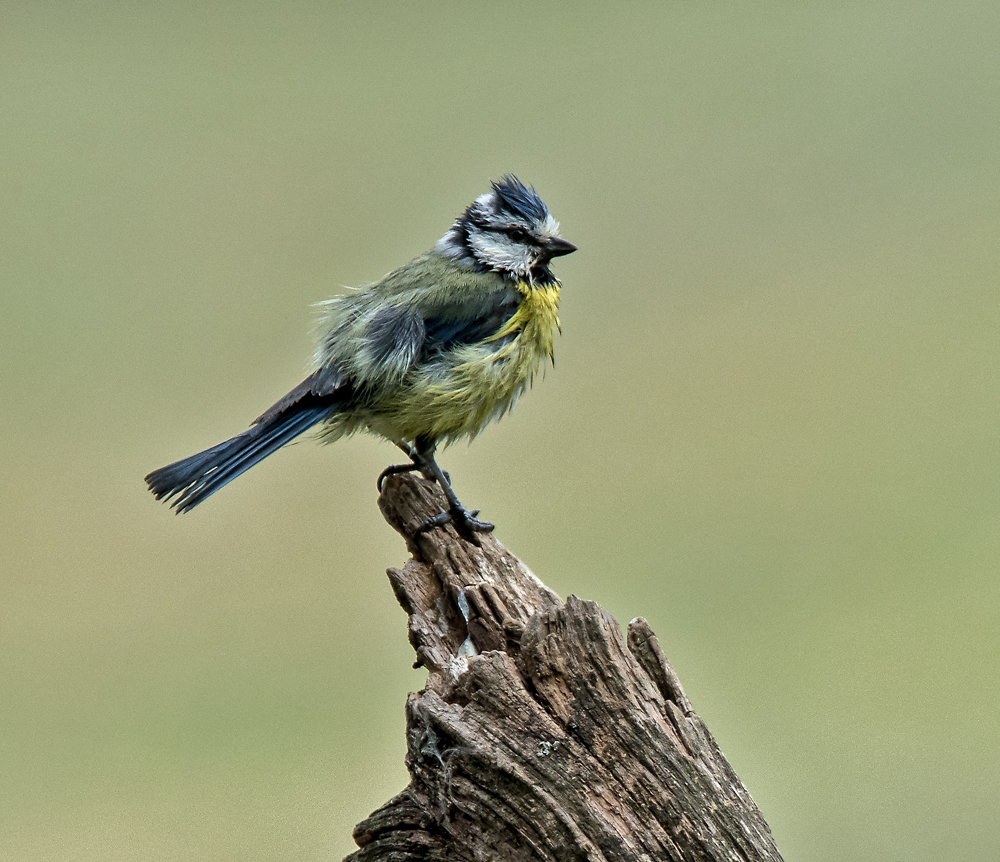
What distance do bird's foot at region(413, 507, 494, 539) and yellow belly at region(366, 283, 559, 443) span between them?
0.32 meters

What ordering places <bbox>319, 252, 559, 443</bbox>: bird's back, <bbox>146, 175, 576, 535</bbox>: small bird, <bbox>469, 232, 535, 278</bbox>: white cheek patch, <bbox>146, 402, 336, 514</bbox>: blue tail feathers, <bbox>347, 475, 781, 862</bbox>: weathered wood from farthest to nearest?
1. <bbox>469, 232, 535, 278</bbox>: white cheek patch
2. <bbox>319, 252, 559, 443</bbox>: bird's back
3. <bbox>146, 175, 576, 535</bbox>: small bird
4. <bbox>146, 402, 336, 514</bbox>: blue tail feathers
5. <bbox>347, 475, 781, 862</bbox>: weathered wood

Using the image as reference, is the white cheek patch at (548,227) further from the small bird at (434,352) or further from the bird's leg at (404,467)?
the bird's leg at (404,467)

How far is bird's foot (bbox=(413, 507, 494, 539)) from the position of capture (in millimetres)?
2719

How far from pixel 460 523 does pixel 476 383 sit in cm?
43

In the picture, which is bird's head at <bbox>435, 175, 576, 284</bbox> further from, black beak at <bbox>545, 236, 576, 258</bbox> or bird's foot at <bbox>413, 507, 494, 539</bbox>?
bird's foot at <bbox>413, 507, 494, 539</bbox>

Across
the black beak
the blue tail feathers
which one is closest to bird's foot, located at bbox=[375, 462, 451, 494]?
the blue tail feathers

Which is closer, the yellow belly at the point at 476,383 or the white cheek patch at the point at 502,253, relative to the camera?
the yellow belly at the point at 476,383

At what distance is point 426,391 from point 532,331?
398 millimetres

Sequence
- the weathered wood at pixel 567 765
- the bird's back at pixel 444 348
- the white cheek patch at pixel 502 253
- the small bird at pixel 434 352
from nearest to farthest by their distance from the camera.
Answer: the weathered wood at pixel 567 765 < the small bird at pixel 434 352 < the bird's back at pixel 444 348 < the white cheek patch at pixel 502 253

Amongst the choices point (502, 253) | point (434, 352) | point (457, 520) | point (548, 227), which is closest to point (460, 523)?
point (457, 520)

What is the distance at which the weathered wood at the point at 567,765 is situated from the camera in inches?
77.0

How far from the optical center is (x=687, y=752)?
204cm

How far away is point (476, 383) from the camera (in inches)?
117

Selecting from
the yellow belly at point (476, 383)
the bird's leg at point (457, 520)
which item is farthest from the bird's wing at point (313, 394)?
the bird's leg at point (457, 520)
